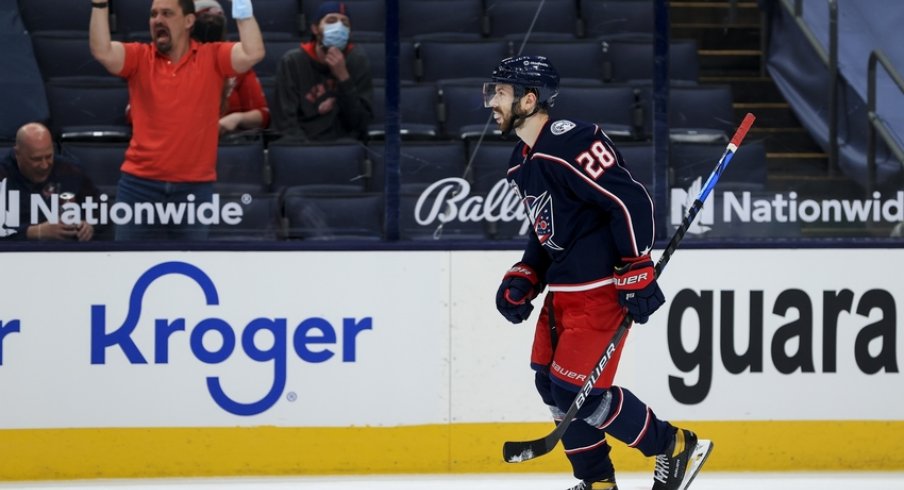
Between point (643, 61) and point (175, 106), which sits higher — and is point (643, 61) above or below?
above

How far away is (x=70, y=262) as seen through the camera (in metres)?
4.80

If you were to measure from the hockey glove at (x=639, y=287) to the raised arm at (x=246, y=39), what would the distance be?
63.2 inches

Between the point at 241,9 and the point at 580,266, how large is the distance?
1.59m

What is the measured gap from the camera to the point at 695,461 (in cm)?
429

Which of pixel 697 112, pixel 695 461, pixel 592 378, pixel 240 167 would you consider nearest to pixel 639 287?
pixel 592 378

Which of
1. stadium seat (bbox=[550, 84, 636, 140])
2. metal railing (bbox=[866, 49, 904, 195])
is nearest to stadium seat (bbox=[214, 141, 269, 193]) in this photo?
stadium seat (bbox=[550, 84, 636, 140])

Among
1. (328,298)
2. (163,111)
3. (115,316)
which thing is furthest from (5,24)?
(328,298)

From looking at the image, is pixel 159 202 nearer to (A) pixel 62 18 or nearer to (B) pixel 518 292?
(A) pixel 62 18

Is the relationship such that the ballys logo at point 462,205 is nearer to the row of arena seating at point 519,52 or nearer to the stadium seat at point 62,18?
the row of arena seating at point 519,52

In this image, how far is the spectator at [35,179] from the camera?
4.82 meters

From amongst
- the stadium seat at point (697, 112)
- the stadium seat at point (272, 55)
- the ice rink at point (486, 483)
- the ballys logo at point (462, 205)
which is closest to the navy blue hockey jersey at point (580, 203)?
the ballys logo at point (462, 205)

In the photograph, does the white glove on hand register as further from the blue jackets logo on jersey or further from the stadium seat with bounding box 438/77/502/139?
the blue jackets logo on jersey

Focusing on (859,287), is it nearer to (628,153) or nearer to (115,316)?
(628,153)

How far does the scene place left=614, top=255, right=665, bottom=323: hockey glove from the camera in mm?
3887
